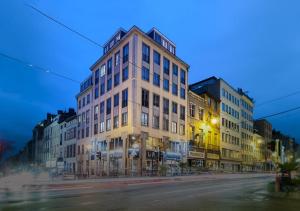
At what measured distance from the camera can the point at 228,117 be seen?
259 feet

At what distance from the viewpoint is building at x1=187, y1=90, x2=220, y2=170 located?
59594 mm

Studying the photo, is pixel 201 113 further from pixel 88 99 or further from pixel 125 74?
pixel 88 99

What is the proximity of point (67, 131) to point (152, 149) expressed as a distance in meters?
35.2

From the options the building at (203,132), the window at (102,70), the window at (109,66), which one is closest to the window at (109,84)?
the window at (109,66)

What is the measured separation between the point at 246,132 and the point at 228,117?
1796 centimetres

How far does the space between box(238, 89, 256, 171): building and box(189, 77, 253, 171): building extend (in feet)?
0.94

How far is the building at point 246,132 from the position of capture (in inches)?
3548

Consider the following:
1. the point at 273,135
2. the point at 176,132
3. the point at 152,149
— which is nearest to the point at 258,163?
Result: the point at 273,135

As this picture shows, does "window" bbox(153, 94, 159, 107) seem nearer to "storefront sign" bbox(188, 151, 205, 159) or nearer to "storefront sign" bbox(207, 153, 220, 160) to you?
"storefront sign" bbox(188, 151, 205, 159)

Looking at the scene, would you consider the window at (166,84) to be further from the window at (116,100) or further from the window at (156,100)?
the window at (116,100)

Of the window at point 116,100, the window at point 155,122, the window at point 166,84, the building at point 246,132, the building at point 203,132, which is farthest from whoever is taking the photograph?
the building at point 246,132

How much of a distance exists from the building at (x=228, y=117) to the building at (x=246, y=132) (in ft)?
0.94

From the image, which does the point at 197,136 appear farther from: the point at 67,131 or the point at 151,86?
the point at 67,131

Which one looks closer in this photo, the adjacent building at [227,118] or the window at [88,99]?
the window at [88,99]
